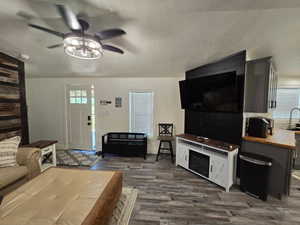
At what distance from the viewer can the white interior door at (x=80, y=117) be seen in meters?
4.14

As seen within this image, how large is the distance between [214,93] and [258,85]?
74 centimetres

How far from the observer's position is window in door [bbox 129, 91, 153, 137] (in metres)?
4.02

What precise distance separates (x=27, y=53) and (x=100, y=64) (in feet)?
4.59

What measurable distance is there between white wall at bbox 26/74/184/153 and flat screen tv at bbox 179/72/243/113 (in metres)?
0.83

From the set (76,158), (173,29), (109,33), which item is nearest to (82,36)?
(109,33)

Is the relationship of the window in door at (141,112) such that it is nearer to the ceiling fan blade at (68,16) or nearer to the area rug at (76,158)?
the area rug at (76,158)

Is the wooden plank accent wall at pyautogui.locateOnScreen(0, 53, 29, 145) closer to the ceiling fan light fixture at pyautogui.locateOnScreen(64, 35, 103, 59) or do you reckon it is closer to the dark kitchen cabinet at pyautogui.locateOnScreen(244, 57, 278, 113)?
the ceiling fan light fixture at pyautogui.locateOnScreen(64, 35, 103, 59)

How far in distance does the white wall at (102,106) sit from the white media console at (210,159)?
1.07 meters

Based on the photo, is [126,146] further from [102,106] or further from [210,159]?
[210,159]

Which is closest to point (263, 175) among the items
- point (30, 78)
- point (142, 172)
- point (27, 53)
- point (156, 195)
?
point (156, 195)

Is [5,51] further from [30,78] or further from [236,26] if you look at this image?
[236,26]

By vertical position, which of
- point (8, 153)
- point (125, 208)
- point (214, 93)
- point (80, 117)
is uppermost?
point (214, 93)

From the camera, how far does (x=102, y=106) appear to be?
412cm

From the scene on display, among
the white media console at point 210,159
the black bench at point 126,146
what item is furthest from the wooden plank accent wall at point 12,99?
the white media console at point 210,159
